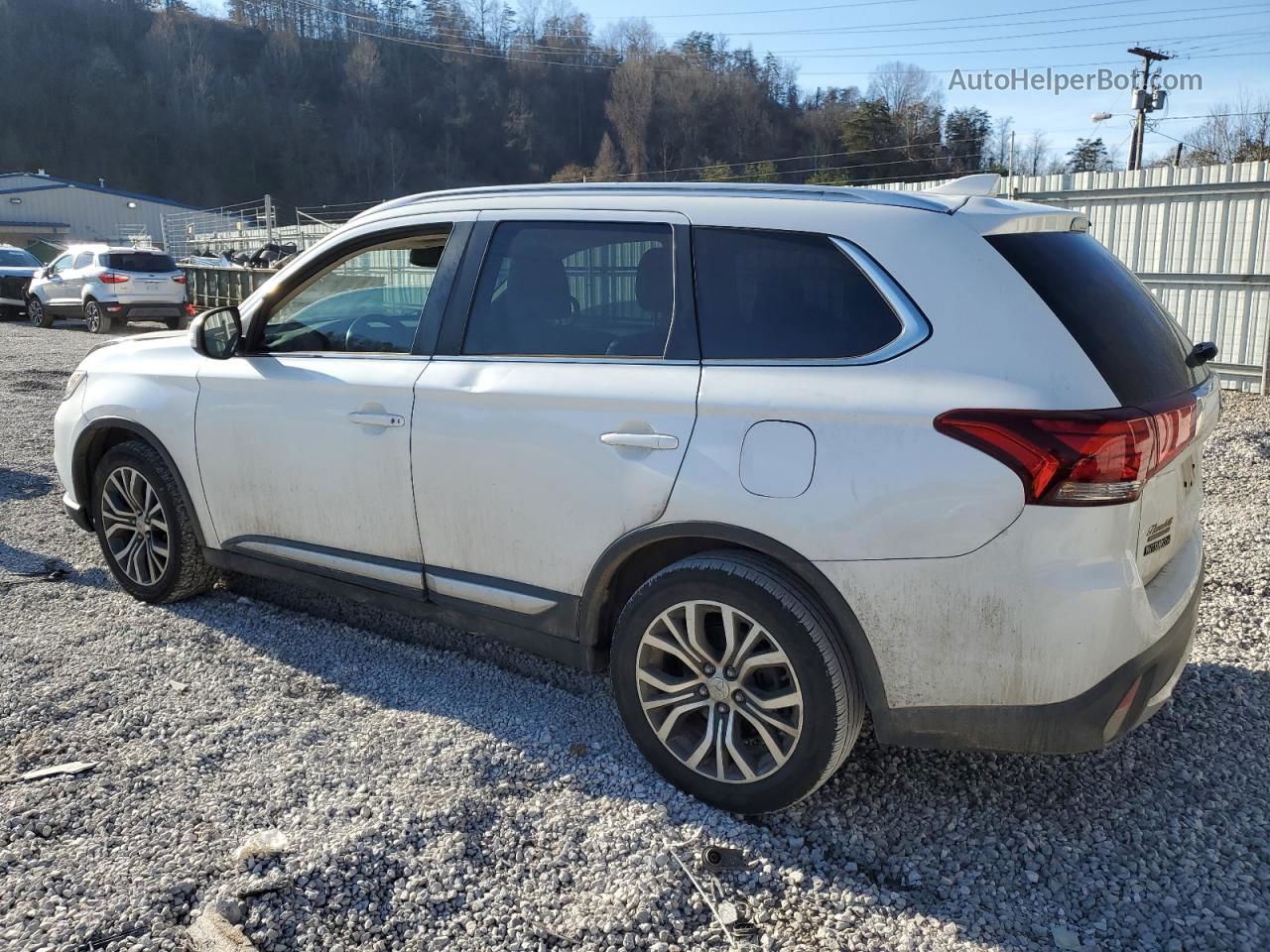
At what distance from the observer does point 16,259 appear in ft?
81.7

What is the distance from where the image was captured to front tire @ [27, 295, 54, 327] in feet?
71.3

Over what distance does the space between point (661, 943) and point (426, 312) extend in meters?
2.25

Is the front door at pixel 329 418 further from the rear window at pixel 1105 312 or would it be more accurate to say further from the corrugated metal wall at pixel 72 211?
the corrugated metal wall at pixel 72 211

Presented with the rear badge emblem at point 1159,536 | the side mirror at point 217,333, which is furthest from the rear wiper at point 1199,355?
the side mirror at point 217,333

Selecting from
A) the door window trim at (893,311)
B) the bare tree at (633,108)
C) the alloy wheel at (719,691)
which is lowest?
the alloy wheel at (719,691)

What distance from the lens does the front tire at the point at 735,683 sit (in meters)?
Result: 2.87

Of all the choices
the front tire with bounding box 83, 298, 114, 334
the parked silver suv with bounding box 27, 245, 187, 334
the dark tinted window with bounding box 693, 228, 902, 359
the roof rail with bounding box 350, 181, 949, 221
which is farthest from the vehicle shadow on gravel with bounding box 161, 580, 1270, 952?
the front tire with bounding box 83, 298, 114, 334

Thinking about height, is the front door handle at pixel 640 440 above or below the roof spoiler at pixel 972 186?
below

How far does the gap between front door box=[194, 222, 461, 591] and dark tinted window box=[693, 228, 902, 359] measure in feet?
3.68

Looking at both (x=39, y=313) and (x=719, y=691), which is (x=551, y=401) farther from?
(x=39, y=313)

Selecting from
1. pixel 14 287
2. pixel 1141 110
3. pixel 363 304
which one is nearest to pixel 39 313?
pixel 14 287

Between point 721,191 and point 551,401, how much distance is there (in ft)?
2.78

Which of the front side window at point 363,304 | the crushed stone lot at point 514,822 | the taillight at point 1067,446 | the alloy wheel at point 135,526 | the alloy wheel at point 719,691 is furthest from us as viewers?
the alloy wheel at point 135,526

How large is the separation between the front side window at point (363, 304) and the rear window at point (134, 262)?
60.0ft
